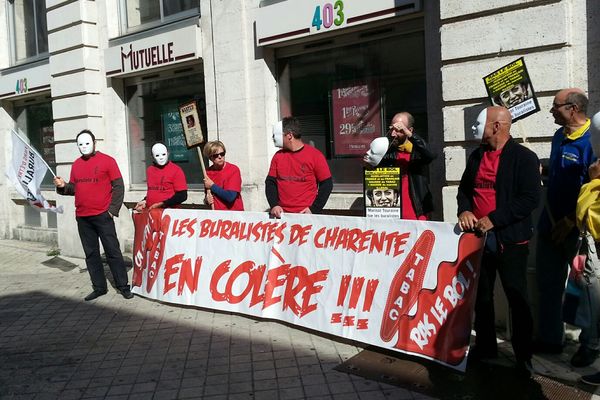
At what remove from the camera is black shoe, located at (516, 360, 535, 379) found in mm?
4102

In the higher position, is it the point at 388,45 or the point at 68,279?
the point at 388,45

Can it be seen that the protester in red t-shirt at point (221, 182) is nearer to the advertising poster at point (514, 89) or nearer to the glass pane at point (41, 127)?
the advertising poster at point (514, 89)

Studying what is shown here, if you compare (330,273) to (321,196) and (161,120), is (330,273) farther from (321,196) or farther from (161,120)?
(161,120)

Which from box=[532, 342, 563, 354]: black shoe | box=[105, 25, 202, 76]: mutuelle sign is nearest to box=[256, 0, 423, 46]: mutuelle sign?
box=[105, 25, 202, 76]: mutuelle sign

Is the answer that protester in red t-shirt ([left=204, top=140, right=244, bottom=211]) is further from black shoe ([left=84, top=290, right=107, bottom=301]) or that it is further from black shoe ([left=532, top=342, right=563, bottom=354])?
black shoe ([left=532, top=342, right=563, bottom=354])

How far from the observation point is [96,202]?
6.66m

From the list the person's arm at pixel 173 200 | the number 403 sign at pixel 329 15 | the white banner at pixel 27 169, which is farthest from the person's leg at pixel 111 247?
the number 403 sign at pixel 329 15

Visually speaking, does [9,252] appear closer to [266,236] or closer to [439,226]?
[266,236]

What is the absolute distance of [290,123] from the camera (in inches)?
216

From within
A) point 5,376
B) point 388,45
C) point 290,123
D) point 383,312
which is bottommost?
point 5,376

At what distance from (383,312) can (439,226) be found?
2.65 feet

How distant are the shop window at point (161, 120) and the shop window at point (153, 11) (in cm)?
94

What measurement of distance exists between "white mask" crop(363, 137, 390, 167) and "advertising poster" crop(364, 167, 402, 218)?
0.54 ft

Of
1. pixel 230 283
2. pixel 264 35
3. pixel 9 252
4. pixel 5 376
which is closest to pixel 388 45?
pixel 264 35
